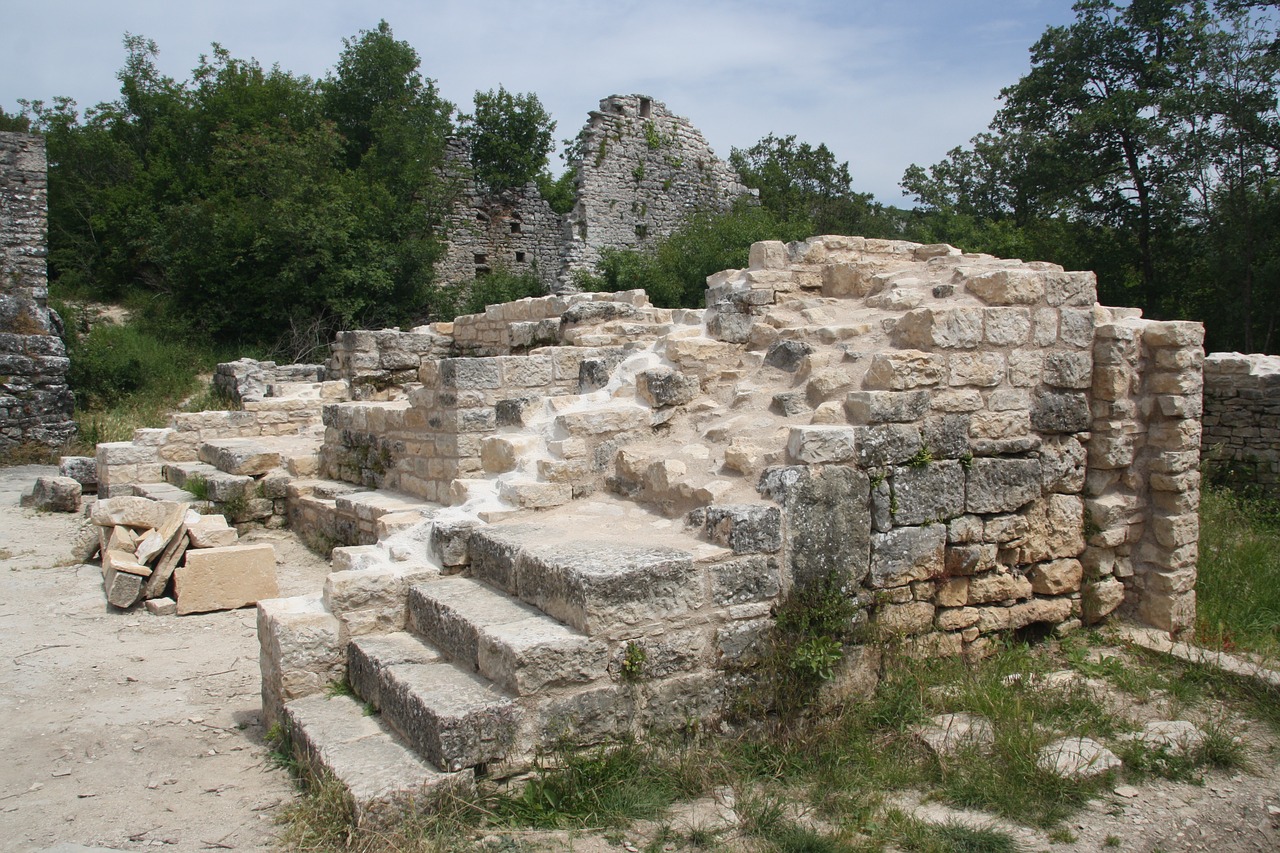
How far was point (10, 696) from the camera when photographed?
5.04 m

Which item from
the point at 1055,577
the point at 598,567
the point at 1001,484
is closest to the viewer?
the point at 598,567

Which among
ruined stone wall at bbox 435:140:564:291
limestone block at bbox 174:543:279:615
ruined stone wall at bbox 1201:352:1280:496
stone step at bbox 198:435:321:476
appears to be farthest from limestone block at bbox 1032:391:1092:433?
ruined stone wall at bbox 435:140:564:291

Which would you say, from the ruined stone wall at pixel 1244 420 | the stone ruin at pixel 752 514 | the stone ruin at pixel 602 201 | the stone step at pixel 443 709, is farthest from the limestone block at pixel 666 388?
the stone ruin at pixel 602 201

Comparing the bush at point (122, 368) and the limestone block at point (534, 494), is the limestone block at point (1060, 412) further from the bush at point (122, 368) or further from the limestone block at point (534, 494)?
the bush at point (122, 368)

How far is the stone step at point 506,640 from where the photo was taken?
3551 mm

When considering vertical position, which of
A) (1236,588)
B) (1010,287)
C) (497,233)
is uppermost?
(497,233)

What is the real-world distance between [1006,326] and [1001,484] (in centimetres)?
89

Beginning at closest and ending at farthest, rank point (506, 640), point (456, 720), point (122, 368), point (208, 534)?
point (456, 720) < point (506, 640) < point (208, 534) < point (122, 368)

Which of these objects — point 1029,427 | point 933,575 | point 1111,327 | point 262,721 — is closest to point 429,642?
point 262,721

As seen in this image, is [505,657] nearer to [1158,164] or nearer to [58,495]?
[58,495]

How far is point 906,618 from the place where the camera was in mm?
4723

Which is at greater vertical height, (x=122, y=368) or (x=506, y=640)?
(x=122, y=368)

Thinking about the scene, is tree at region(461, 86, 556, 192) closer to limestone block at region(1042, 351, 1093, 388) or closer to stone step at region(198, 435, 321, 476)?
stone step at region(198, 435, 321, 476)

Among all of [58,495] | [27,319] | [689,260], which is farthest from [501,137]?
[58,495]
